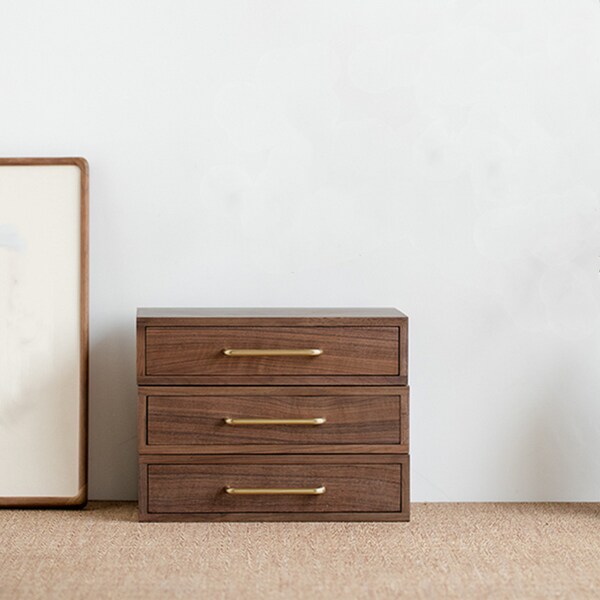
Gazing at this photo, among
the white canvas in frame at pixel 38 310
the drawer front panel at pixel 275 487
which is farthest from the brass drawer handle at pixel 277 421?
the white canvas in frame at pixel 38 310

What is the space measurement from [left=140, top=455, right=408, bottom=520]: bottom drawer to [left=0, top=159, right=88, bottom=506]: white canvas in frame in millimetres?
317

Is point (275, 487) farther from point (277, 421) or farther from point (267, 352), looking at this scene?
point (267, 352)

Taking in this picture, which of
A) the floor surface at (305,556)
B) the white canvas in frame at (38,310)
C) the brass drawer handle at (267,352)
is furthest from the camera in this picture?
the white canvas in frame at (38,310)

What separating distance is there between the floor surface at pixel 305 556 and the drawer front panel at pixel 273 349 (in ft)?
1.28

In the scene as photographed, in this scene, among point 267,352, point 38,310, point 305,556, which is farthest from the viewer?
point 38,310

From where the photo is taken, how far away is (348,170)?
2697 mm

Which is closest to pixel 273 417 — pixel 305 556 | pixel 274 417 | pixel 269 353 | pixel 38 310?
pixel 274 417

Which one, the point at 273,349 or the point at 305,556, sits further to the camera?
the point at 273,349

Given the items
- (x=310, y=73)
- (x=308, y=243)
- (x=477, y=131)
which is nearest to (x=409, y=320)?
(x=308, y=243)

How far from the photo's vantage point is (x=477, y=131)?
2.69 metres

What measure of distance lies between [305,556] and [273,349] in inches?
20.4

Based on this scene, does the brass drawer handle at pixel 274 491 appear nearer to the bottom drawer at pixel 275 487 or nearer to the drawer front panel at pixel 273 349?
the bottom drawer at pixel 275 487

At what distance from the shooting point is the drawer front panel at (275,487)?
8.16 ft

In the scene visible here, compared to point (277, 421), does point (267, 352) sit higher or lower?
higher
